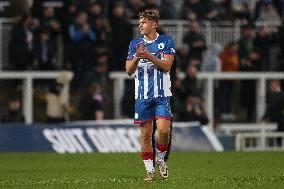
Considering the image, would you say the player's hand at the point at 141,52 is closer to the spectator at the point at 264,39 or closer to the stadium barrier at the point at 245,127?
the stadium barrier at the point at 245,127

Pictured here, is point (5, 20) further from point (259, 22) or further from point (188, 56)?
point (259, 22)

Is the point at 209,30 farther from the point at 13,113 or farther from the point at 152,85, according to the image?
the point at 152,85

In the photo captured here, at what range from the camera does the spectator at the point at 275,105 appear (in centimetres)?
2727

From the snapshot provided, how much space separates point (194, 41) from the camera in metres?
28.1

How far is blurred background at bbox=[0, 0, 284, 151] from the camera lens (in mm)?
26469

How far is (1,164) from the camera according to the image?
1928cm

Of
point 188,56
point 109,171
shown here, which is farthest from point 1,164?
point 188,56

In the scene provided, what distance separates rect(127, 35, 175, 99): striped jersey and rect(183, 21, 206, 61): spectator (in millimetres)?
13350

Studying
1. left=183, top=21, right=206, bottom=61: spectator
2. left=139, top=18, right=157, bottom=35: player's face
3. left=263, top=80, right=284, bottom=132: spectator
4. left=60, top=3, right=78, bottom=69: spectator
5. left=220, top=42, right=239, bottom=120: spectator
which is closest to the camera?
left=139, top=18, right=157, bottom=35: player's face

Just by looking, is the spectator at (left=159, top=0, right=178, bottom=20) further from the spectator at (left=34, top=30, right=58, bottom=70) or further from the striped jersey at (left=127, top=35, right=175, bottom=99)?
the striped jersey at (left=127, top=35, right=175, bottom=99)

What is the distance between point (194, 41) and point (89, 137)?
512 cm

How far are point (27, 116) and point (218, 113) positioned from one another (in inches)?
202

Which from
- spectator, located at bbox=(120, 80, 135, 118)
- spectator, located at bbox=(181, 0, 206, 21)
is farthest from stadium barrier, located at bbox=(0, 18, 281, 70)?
spectator, located at bbox=(120, 80, 135, 118)

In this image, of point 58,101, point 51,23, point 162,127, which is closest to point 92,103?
point 58,101
